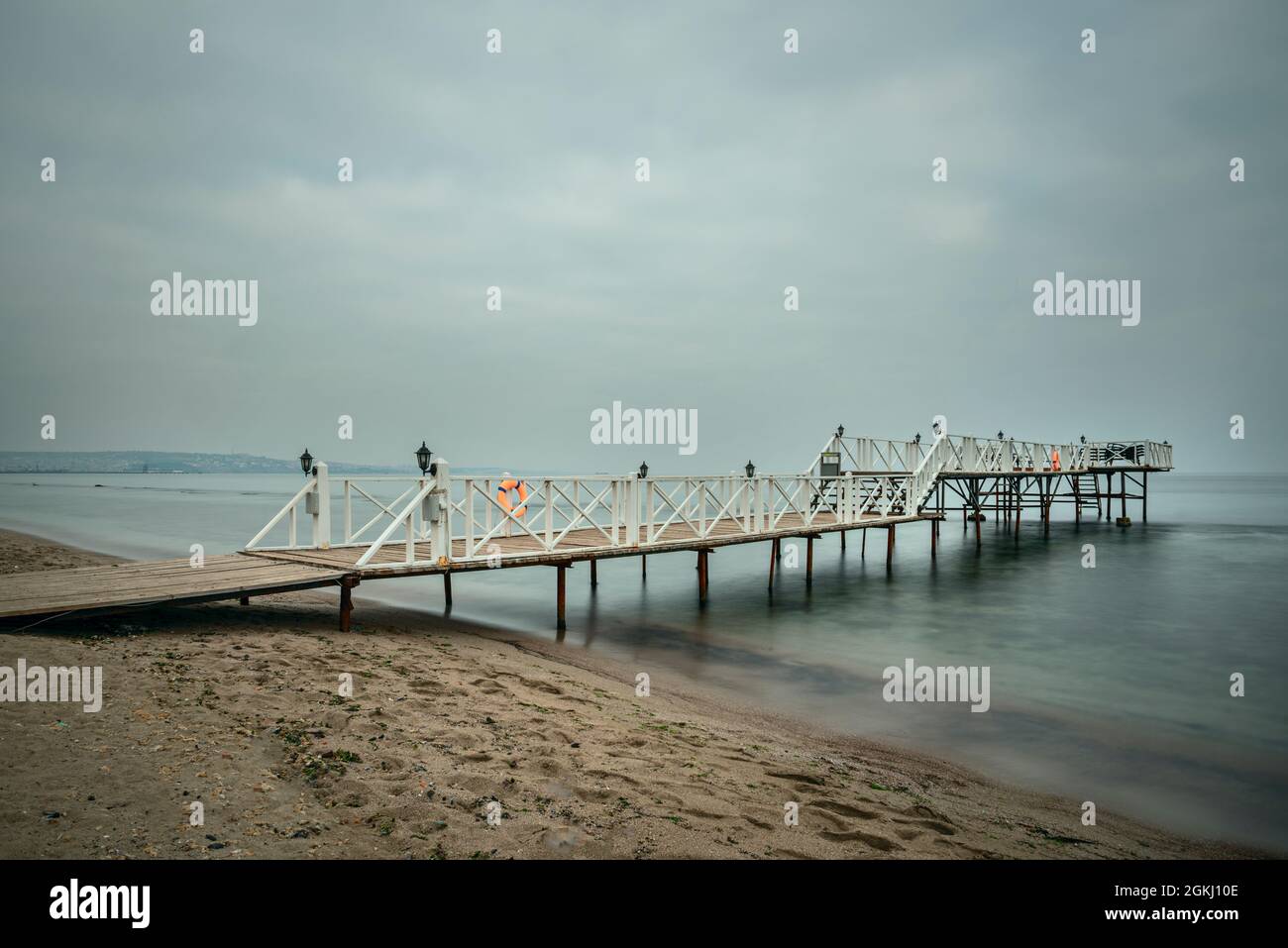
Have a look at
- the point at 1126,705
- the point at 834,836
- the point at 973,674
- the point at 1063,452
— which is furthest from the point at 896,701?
the point at 1063,452

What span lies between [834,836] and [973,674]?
28.4 ft

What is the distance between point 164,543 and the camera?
2933 cm

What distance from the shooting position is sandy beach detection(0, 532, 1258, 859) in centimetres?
428

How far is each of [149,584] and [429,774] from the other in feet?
23.9

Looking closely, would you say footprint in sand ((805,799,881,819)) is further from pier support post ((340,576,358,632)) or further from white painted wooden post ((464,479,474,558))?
white painted wooden post ((464,479,474,558))

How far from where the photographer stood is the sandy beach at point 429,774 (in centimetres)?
428

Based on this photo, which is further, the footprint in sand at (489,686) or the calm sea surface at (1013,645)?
the calm sea surface at (1013,645)

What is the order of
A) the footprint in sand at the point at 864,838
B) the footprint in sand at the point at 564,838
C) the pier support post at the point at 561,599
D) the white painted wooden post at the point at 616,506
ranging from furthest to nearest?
1. the white painted wooden post at the point at 616,506
2. the pier support post at the point at 561,599
3. the footprint in sand at the point at 864,838
4. the footprint in sand at the point at 564,838

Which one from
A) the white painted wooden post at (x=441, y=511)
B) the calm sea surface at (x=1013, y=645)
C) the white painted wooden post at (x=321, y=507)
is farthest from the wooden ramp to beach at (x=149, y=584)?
the calm sea surface at (x=1013, y=645)

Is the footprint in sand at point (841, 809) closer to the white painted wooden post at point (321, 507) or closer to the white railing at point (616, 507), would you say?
the white railing at point (616, 507)

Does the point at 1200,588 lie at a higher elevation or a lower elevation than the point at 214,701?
lower

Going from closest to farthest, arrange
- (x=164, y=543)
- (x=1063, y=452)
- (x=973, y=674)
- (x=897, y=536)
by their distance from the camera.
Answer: (x=973, y=674) → (x=164, y=543) → (x=897, y=536) → (x=1063, y=452)

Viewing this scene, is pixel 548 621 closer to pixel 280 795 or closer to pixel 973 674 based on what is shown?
pixel 973 674

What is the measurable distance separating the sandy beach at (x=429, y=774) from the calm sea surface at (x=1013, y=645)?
4.34ft
